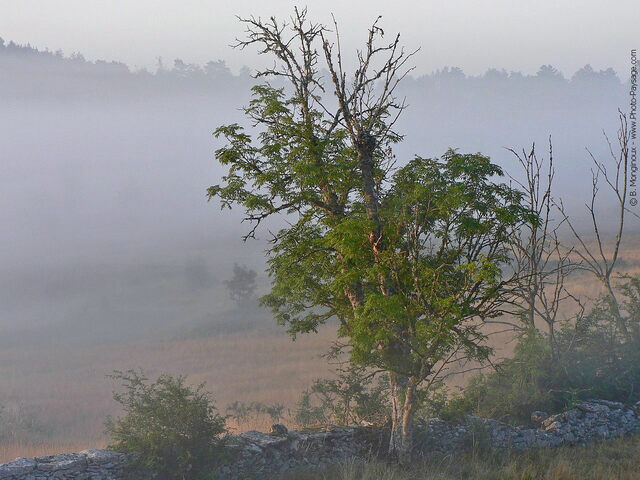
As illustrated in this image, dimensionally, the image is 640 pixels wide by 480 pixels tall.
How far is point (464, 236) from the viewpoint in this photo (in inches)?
478

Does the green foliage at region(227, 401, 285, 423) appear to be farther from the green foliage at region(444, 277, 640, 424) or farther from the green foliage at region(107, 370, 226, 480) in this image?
the green foliage at region(107, 370, 226, 480)

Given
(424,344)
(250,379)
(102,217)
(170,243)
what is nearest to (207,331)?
(250,379)

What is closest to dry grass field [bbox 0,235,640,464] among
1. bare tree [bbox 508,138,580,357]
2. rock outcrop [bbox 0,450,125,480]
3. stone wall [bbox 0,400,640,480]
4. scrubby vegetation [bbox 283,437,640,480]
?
stone wall [bbox 0,400,640,480]

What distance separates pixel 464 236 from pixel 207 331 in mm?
43276

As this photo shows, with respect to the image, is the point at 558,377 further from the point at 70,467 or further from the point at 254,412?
the point at 254,412

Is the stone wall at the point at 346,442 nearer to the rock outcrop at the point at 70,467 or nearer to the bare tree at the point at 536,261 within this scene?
the rock outcrop at the point at 70,467

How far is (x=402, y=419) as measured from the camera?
13.6m

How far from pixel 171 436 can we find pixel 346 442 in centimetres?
427

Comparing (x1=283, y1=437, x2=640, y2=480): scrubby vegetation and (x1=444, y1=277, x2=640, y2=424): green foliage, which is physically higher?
(x1=444, y1=277, x2=640, y2=424): green foliage

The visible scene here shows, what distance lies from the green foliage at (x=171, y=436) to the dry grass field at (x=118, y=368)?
26.2 ft

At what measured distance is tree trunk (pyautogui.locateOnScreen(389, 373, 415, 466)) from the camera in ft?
42.8

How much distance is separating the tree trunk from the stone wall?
2.22ft

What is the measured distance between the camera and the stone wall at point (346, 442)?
11.5 meters

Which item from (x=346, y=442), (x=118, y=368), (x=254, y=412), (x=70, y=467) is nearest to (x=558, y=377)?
(x=346, y=442)
